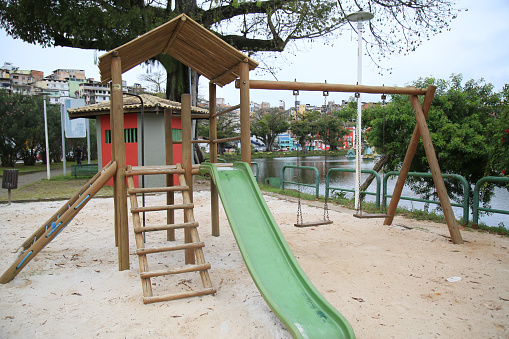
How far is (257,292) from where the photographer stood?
3.62m

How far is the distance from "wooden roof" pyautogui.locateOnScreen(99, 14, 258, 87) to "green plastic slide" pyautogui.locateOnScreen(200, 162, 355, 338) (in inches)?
54.1

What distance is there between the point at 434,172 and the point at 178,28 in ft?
14.4

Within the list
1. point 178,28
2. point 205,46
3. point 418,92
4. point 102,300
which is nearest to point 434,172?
point 418,92

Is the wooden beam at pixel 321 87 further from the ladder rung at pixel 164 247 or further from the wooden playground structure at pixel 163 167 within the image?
the ladder rung at pixel 164 247

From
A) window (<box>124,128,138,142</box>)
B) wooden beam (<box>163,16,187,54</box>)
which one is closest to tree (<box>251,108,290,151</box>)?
window (<box>124,128,138,142</box>)

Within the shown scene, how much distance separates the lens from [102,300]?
135 inches

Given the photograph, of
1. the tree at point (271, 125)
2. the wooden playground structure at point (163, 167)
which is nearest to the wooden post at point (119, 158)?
the wooden playground structure at point (163, 167)

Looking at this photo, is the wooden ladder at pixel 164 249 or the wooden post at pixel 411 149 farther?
the wooden post at pixel 411 149

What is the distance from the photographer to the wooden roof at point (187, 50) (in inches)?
165

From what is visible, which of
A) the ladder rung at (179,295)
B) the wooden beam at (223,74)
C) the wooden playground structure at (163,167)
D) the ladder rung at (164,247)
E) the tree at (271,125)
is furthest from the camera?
the tree at (271,125)

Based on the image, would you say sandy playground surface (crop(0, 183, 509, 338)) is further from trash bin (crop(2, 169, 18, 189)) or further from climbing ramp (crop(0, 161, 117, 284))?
trash bin (crop(2, 169, 18, 189))

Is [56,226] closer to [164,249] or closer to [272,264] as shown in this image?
[164,249]

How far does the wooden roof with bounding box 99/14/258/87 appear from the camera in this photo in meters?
4.19

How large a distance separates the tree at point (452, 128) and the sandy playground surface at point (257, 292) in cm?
555
